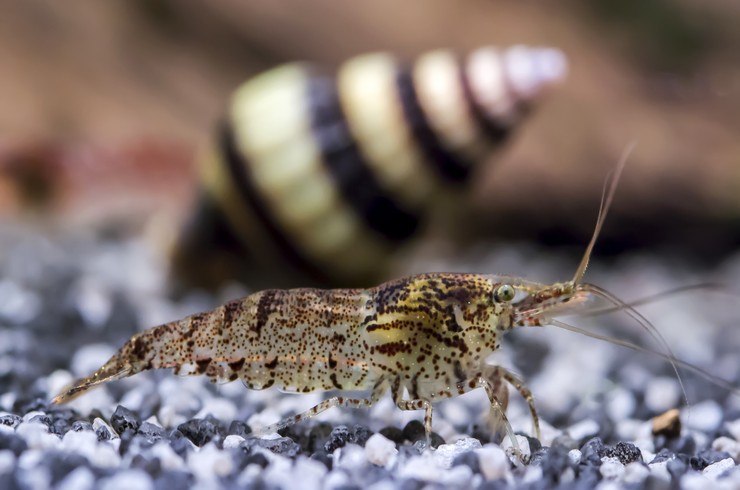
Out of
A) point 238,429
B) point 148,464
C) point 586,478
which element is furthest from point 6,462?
point 586,478

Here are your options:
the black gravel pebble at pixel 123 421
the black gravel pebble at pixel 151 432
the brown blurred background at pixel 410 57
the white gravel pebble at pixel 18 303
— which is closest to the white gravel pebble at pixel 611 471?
the black gravel pebble at pixel 151 432

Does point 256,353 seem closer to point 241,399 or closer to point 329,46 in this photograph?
point 241,399

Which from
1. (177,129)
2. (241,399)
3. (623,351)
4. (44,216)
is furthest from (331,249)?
(44,216)

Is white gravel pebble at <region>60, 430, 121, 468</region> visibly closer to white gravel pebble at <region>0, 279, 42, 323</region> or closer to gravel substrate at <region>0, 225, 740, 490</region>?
gravel substrate at <region>0, 225, 740, 490</region>

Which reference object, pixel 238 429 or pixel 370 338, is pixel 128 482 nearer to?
pixel 238 429

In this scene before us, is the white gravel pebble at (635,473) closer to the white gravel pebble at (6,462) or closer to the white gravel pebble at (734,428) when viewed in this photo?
the white gravel pebble at (734,428)

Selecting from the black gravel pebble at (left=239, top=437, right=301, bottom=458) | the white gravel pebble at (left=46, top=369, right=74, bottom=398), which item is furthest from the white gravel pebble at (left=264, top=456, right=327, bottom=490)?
the white gravel pebble at (left=46, top=369, right=74, bottom=398)

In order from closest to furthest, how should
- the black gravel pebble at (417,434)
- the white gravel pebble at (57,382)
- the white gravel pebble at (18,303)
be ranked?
1. the black gravel pebble at (417,434)
2. the white gravel pebble at (57,382)
3. the white gravel pebble at (18,303)
